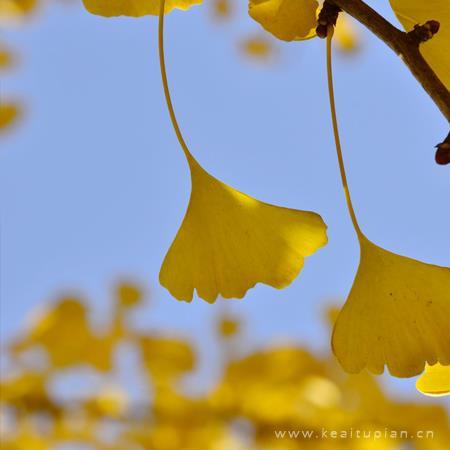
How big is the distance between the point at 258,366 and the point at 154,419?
290mm

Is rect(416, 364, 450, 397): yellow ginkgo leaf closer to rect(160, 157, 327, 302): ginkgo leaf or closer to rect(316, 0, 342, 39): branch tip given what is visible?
rect(160, 157, 327, 302): ginkgo leaf

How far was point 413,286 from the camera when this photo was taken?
2.01 ft

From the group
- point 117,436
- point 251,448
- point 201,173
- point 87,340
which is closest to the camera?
point 201,173

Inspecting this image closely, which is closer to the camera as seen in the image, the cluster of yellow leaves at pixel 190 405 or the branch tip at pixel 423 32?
the branch tip at pixel 423 32

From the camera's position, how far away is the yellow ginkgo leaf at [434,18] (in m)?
0.65

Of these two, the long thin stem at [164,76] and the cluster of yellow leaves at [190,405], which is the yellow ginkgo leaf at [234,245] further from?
the cluster of yellow leaves at [190,405]

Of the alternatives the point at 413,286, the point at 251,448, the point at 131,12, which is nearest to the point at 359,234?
the point at 413,286

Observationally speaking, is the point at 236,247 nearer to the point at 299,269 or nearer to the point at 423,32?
the point at 299,269

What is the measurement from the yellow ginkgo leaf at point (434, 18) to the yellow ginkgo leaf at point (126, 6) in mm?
195

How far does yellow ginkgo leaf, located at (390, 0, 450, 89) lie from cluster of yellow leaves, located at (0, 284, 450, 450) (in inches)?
44.5

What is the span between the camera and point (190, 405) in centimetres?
174

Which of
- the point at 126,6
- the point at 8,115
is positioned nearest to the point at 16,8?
the point at 8,115

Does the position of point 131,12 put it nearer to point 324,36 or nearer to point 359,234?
point 324,36

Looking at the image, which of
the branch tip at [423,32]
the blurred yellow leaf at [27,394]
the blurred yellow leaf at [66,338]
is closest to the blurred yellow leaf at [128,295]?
the blurred yellow leaf at [66,338]
